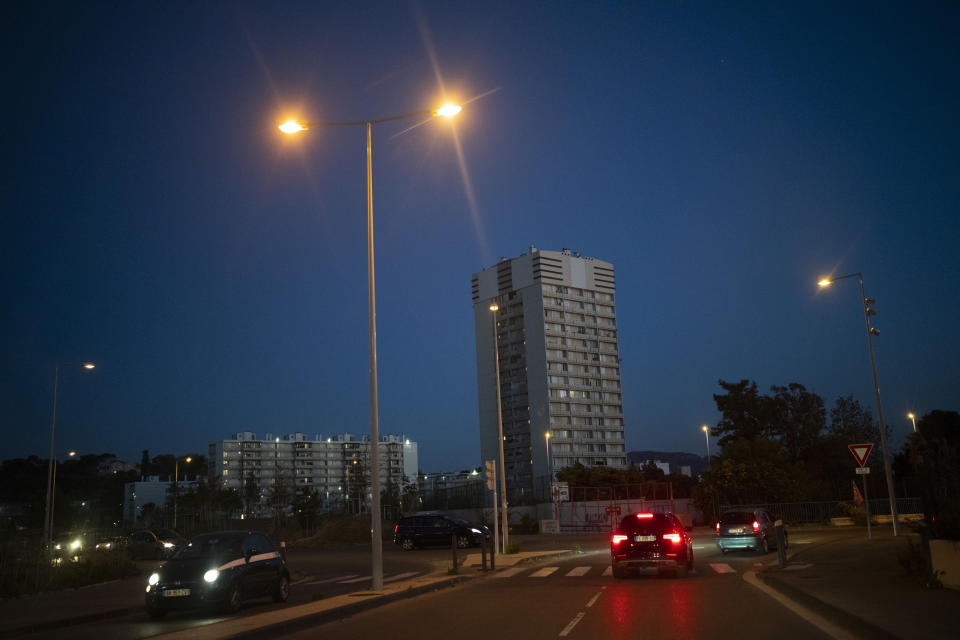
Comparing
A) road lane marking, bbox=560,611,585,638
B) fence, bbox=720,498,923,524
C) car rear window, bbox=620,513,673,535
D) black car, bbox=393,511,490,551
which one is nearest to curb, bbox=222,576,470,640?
road lane marking, bbox=560,611,585,638

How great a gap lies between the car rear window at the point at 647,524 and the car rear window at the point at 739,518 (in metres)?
9.78

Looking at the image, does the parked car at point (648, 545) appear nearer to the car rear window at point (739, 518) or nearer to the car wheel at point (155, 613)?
the car rear window at point (739, 518)

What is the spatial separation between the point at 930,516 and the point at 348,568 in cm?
→ 2187

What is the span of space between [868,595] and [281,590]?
12137 millimetres

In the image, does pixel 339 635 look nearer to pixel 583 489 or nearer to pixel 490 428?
pixel 583 489

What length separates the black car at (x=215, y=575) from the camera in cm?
1560

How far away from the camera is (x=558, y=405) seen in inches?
4764

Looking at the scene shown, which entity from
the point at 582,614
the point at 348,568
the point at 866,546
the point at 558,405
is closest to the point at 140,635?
the point at 582,614

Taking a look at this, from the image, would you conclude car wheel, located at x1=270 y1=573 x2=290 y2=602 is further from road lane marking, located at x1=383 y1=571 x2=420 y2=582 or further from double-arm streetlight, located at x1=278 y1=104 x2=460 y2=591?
road lane marking, located at x1=383 y1=571 x2=420 y2=582

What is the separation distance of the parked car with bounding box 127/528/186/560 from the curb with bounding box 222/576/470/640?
27.2 meters

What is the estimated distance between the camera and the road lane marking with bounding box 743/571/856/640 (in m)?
10.7

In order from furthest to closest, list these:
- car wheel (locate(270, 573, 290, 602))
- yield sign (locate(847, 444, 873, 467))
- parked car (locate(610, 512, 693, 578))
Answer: yield sign (locate(847, 444, 873, 467))
parked car (locate(610, 512, 693, 578))
car wheel (locate(270, 573, 290, 602))

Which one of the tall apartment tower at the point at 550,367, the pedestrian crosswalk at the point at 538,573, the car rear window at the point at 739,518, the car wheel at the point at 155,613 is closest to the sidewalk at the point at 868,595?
the pedestrian crosswalk at the point at 538,573

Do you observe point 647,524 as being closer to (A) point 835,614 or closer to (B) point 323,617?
(A) point 835,614
